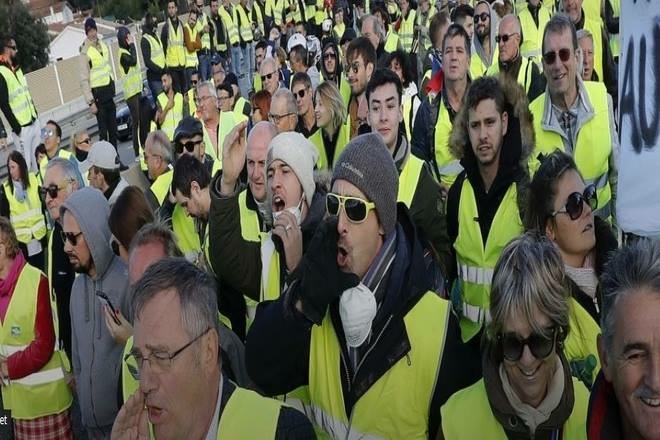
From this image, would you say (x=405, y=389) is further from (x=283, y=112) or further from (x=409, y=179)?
(x=283, y=112)

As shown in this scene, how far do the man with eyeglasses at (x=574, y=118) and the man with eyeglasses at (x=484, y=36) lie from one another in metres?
3.04

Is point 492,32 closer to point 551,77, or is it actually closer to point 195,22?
point 551,77

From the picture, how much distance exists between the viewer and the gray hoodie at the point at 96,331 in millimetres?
3484

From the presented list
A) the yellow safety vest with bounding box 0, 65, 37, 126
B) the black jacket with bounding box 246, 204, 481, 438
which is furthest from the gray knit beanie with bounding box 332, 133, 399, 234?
the yellow safety vest with bounding box 0, 65, 37, 126

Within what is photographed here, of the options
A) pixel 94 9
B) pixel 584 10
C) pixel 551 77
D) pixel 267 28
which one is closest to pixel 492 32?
pixel 584 10

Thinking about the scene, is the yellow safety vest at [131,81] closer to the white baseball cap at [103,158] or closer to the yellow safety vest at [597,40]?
the yellow safety vest at [597,40]

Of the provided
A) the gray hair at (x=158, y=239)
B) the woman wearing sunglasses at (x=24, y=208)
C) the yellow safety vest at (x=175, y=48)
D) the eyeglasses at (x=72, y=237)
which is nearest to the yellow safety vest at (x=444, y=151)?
the gray hair at (x=158, y=239)

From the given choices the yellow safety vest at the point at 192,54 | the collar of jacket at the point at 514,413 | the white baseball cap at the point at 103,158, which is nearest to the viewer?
the collar of jacket at the point at 514,413

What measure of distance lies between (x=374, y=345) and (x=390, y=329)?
7 cm

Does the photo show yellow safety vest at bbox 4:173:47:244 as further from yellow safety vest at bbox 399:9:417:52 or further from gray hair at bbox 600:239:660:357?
yellow safety vest at bbox 399:9:417:52

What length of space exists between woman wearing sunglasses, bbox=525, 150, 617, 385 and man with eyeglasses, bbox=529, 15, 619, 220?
1.09 m

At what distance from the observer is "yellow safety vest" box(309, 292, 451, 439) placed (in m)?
2.40

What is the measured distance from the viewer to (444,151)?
199 inches

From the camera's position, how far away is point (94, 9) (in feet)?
163
